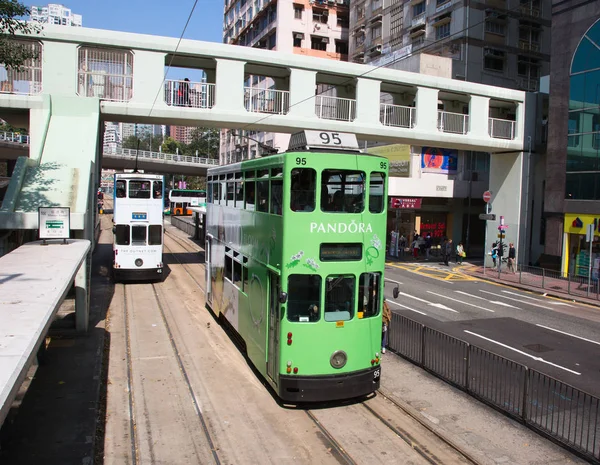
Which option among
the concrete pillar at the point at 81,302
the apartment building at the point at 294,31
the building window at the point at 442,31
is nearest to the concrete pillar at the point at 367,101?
the concrete pillar at the point at 81,302

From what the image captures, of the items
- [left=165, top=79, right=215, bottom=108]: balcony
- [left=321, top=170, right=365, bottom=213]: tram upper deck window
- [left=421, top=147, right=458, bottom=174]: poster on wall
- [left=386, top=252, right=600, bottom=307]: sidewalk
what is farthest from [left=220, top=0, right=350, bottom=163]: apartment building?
[left=321, top=170, right=365, bottom=213]: tram upper deck window

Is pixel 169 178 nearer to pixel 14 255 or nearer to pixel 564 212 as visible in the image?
pixel 564 212

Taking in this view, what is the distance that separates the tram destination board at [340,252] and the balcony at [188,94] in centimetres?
1421

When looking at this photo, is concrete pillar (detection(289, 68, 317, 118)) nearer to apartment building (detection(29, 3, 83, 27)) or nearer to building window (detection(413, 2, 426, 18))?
apartment building (detection(29, 3, 83, 27))

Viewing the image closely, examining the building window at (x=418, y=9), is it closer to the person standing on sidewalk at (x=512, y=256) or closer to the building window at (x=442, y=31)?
the building window at (x=442, y=31)

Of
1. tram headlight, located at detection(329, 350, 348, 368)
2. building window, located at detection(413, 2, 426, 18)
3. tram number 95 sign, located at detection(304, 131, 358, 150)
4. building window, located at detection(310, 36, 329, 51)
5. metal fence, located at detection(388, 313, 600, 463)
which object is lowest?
metal fence, located at detection(388, 313, 600, 463)

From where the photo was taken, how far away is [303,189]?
28.7 feet

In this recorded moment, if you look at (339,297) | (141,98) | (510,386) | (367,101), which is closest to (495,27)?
(367,101)

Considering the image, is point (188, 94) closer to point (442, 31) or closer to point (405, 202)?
point (405, 202)

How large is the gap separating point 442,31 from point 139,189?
35404 millimetres

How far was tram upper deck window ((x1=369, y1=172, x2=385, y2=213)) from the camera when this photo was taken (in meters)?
9.11

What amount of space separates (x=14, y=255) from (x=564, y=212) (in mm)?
24323

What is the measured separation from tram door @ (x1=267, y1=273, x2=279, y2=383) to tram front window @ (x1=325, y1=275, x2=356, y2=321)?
2.99 ft

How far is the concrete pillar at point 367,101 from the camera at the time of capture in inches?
907
